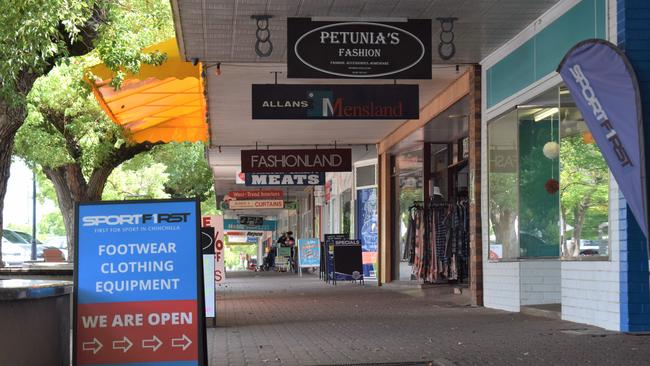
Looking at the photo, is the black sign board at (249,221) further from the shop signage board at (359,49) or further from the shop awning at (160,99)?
the shop signage board at (359,49)

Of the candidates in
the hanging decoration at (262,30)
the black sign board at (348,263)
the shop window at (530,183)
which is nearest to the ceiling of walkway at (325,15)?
the hanging decoration at (262,30)

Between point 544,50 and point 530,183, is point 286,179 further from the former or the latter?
point 544,50

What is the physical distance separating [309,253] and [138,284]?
2465 cm

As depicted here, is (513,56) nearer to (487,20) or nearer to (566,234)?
(487,20)

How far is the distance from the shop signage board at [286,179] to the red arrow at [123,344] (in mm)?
17924

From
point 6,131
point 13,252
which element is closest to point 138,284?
point 6,131

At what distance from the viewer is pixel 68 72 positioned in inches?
731

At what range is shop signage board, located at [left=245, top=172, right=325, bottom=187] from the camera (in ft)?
80.7

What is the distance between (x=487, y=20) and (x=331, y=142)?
12244 mm

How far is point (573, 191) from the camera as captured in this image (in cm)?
1109

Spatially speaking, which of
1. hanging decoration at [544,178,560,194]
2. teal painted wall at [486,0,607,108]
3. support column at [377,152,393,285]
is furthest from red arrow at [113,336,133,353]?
support column at [377,152,393,285]

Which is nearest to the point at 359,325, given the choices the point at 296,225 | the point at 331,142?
the point at 331,142

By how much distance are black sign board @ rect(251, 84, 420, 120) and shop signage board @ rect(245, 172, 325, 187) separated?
11.3 metres

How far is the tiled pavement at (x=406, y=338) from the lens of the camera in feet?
27.6
